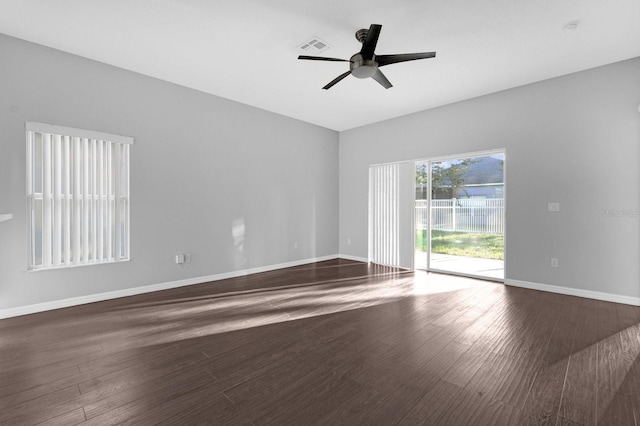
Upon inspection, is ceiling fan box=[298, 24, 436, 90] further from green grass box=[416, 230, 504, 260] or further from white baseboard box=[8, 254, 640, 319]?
white baseboard box=[8, 254, 640, 319]

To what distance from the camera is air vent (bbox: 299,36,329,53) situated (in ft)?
10.6

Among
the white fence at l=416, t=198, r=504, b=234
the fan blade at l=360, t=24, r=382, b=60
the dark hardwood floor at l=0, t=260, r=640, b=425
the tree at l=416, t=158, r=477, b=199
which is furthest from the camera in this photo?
the tree at l=416, t=158, r=477, b=199

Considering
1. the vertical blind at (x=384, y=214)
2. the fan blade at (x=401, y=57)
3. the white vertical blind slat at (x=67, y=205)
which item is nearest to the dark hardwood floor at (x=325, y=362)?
the white vertical blind slat at (x=67, y=205)

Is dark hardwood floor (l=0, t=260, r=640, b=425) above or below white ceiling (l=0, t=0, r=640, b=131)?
below

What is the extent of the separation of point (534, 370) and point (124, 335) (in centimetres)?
361

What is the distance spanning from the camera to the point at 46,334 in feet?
9.13

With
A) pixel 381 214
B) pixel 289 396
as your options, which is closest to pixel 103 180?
pixel 289 396

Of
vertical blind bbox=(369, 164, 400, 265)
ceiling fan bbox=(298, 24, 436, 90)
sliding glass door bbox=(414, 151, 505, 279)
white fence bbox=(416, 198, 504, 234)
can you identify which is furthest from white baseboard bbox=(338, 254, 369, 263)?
ceiling fan bbox=(298, 24, 436, 90)

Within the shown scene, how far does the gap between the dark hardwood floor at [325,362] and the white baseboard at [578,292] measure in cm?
21

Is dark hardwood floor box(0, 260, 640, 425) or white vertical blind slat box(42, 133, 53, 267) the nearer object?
dark hardwood floor box(0, 260, 640, 425)

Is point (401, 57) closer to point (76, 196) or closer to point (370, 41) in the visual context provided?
point (370, 41)

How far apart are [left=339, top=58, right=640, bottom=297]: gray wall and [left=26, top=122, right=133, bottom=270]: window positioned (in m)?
5.51

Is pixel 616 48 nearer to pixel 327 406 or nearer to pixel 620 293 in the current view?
pixel 620 293

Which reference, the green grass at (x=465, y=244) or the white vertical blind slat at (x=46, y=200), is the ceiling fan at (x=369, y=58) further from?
the green grass at (x=465, y=244)
